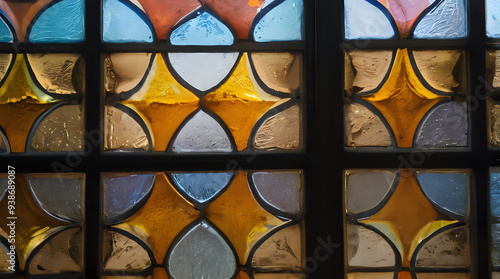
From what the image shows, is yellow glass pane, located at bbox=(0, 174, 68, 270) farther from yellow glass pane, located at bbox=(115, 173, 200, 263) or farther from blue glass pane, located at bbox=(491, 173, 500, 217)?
blue glass pane, located at bbox=(491, 173, 500, 217)

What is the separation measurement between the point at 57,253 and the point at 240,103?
714mm

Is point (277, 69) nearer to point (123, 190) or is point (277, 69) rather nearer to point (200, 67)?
point (200, 67)

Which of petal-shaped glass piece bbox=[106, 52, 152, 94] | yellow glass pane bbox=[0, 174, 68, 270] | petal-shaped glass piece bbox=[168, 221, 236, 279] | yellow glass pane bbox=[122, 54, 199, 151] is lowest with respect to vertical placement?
petal-shaped glass piece bbox=[168, 221, 236, 279]

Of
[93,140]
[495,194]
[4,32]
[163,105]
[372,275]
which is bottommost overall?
[372,275]

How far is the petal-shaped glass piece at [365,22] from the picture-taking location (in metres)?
1.00

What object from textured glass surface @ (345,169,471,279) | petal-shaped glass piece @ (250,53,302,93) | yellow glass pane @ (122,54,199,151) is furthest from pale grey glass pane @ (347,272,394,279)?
yellow glass pane @ (122,54,199,151)

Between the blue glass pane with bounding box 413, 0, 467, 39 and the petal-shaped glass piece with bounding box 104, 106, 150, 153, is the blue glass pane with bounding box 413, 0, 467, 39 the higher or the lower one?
the higher one

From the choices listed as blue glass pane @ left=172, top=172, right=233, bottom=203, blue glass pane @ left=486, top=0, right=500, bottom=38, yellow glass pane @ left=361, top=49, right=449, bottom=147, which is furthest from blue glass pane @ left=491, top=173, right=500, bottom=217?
blue glass pane @ left=172, top=172, right=233, bottom=203

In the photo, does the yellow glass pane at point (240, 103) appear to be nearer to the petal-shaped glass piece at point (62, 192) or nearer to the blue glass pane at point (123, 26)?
the blue glass pane at point (123, 26)

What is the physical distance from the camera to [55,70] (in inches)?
38.8

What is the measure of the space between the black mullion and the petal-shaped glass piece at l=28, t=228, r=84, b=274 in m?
0.04

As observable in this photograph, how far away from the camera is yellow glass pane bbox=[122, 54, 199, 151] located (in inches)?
38.9

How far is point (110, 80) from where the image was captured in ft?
3.23

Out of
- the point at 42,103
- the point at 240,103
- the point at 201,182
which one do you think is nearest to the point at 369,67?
the point at 240,103
